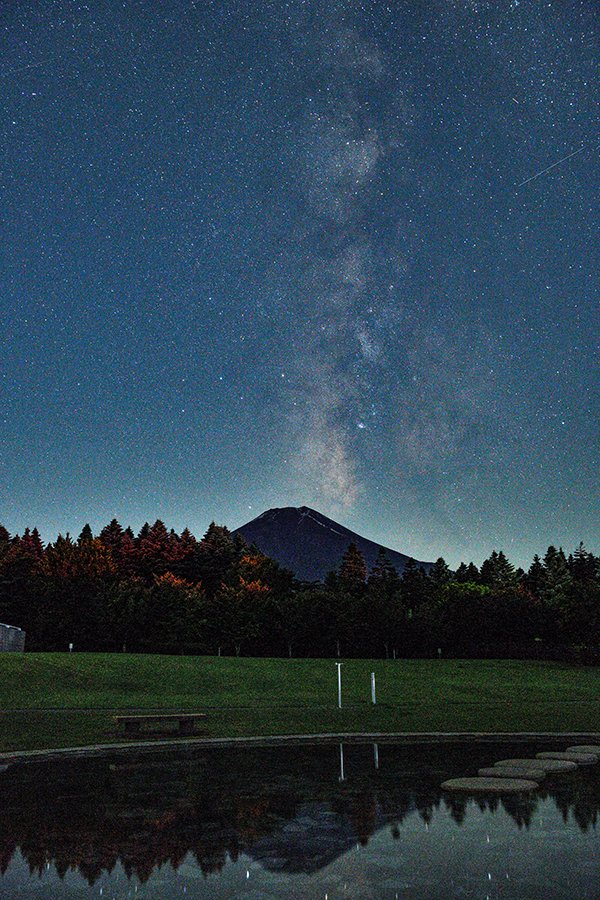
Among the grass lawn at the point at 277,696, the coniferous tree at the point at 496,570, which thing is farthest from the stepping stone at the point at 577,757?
the coniferous tree at the point at 496,570

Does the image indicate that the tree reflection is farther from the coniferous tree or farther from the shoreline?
the coniferous tree

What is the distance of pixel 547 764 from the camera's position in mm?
13453

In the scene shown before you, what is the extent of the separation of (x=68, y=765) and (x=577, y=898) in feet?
37.4

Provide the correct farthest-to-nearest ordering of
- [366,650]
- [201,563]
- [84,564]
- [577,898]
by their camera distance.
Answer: [201,563] → [84,564] → [366,650] → [577,898]

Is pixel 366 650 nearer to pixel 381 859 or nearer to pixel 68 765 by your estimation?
pixel 68 765

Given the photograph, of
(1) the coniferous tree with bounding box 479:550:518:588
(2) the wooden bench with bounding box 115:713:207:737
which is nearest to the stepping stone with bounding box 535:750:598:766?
(2) the wooden bench with bounding box 115:713:207:737

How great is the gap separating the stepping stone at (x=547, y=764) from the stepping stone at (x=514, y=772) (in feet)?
0.94

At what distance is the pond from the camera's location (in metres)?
6.83

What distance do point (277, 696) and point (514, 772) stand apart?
22.0m

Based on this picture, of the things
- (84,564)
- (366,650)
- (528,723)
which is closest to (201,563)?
(84,564)

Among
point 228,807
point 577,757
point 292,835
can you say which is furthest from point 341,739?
point 292,835

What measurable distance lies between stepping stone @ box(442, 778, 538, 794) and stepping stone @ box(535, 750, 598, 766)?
8.82 feet

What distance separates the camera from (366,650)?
72000 mm

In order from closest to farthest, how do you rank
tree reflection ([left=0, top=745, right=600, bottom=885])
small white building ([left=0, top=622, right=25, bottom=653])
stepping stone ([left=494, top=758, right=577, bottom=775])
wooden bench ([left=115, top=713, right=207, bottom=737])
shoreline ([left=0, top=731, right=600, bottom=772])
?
tree reflection ([left=0, top=745, right=600, bottom=885]) → stepping stone ([left=494, top=758, right=577, bottom=775]) → shoreline ([left=0, top=731, right=600, bottom=772]) → wooden bench ([left=115, top=713, right=207, bottom=737]) → small white building ([left=0, top=622, right=25, bottom=653])
